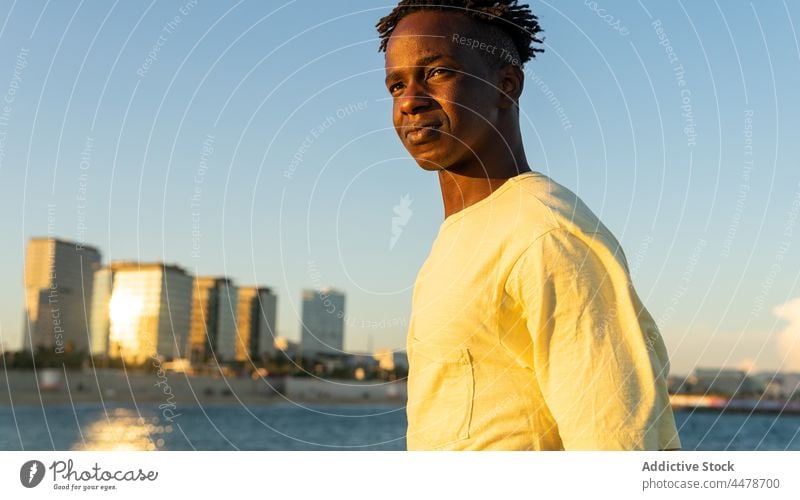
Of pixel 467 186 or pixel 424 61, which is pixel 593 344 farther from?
pixel 424 61

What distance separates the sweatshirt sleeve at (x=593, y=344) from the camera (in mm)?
1956

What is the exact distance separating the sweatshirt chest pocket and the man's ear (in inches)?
26.9

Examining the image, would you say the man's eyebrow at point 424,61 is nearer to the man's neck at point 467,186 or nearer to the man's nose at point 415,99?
the man's nose at point 415,99

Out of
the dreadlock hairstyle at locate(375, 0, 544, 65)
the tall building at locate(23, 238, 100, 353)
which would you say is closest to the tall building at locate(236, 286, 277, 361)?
the tall building at locate(23, 238, 100, 353)

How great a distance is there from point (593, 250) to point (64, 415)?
7908 cm

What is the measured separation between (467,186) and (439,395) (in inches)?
22.8

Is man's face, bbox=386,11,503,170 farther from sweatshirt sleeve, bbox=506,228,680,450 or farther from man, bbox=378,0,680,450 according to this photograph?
sweatshirt sleeve, bbox=506,228,680,450

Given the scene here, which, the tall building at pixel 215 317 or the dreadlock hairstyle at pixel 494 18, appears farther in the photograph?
the tall building at pixel 215 317

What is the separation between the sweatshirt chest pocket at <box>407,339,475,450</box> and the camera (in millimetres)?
2158

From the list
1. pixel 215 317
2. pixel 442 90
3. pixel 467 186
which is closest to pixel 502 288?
pixel 467 186
